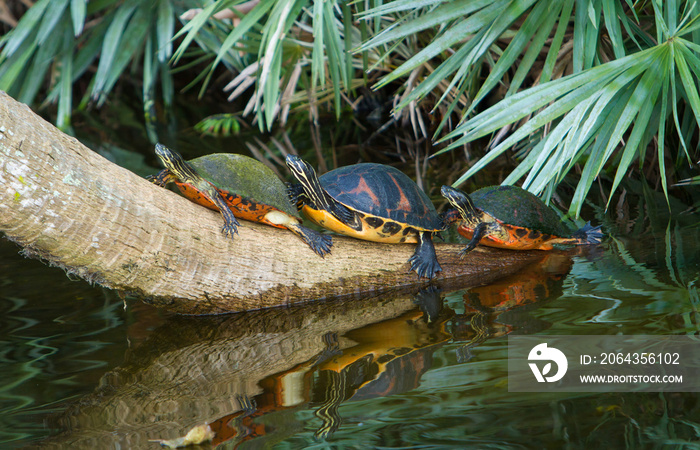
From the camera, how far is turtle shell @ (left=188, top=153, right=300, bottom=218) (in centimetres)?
271

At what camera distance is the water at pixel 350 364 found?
5.67 ft

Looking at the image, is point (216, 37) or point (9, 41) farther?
point (216, 37)

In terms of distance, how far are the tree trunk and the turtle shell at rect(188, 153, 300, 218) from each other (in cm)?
15

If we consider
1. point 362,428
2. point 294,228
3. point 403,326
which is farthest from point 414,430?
point 294,228

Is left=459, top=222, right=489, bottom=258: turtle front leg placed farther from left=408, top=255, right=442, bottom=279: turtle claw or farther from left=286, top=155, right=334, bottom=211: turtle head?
left=286, top=155, right=334, bottom=211: turtle head

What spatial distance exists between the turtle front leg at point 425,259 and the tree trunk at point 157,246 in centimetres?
6

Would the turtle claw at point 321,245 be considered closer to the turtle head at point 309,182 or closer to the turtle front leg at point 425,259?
the turtle head at point 309,182

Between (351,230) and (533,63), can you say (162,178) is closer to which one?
(351,230)

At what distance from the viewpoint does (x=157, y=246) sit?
2.51m

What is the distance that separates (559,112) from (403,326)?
1230 millimetres

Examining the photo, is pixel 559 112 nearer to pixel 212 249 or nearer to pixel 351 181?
pixel 351 181

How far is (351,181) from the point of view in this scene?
3070mm

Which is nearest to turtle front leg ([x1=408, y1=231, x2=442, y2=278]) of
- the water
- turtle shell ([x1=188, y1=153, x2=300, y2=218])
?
the water

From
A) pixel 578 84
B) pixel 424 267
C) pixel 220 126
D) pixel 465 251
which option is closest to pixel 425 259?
pixel 424 267
